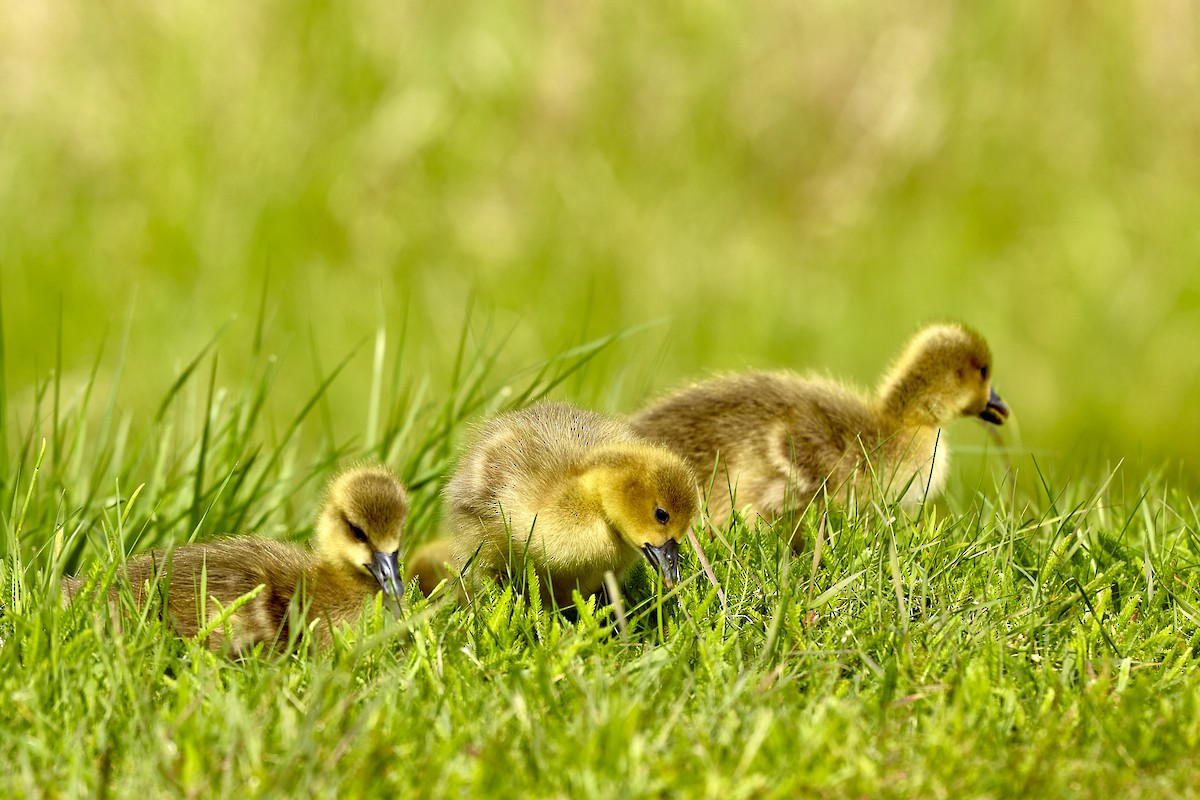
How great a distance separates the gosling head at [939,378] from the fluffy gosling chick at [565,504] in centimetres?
116

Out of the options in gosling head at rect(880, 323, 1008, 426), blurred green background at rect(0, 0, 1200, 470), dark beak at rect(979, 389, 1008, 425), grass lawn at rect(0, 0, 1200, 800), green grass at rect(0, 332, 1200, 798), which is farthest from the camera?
blurred green background at rect(0, 0, 1200, 470)

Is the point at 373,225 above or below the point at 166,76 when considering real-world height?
below

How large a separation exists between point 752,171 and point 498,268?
1.78 meters

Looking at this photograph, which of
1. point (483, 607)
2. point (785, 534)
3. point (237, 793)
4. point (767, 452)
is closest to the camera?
A: point (237, 793)

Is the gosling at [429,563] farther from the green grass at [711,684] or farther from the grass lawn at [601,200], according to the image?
the grass lawn at [601,200]

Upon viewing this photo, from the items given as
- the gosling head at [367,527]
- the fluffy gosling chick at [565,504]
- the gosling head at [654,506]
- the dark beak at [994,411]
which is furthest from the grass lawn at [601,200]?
the gosling head at [367,527]

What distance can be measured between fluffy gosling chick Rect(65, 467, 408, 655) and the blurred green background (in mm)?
4669

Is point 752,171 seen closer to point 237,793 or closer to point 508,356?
point 508,356

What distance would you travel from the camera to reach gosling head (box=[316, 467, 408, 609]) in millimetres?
4000

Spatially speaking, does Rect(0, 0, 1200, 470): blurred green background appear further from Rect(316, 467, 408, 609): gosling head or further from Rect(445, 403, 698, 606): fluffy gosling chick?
Rect(316, 467, 408, 609): gosling head

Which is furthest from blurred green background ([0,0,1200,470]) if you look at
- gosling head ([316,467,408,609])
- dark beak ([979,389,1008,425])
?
gosling head ([316,467,408,609])

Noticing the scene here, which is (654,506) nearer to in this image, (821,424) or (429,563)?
(821,424)

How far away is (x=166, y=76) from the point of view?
32.0 ft

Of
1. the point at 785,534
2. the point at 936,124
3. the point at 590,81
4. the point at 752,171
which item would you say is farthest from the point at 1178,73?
the point at 785,534
